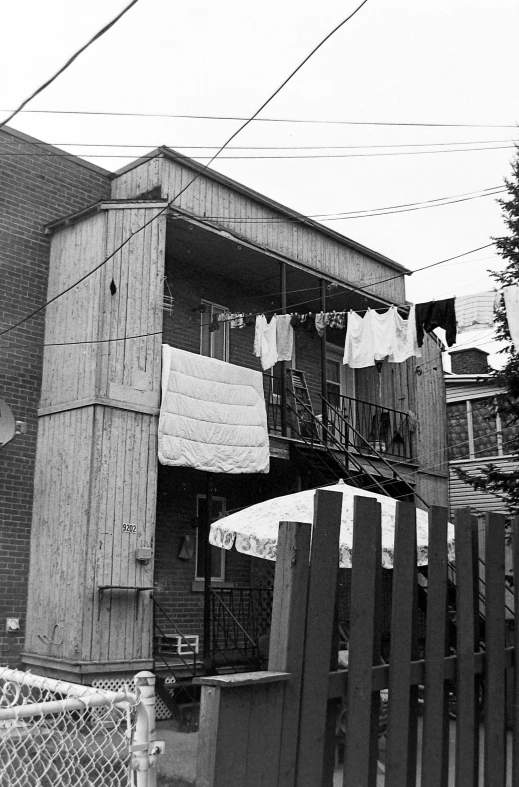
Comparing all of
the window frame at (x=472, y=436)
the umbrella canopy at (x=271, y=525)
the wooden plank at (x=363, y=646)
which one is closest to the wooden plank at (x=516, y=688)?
the wooden plank at (x=363, y=646)

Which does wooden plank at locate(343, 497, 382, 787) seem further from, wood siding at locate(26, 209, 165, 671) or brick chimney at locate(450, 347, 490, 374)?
brick chimney at locate(450, 347, 490, 374)

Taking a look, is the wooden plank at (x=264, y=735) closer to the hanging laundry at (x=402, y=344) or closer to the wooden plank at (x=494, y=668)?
the wooden plank at (x=494, y=668)

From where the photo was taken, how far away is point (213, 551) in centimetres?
1266

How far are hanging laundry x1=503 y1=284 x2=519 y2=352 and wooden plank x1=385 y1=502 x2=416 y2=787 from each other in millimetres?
7230

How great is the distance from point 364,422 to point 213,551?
4.08 metres

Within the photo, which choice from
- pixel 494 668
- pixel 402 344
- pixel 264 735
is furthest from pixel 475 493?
pixel 264 735

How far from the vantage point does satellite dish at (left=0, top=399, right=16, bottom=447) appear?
9813 mm

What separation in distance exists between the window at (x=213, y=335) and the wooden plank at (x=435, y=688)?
9487mm

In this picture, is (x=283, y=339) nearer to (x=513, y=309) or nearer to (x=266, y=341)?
(x=266, y=341)

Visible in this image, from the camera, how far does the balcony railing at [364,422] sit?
13695 mm

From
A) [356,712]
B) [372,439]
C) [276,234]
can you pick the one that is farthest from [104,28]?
[372,439]

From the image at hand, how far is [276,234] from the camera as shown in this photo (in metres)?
13.0

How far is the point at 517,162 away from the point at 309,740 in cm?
1268

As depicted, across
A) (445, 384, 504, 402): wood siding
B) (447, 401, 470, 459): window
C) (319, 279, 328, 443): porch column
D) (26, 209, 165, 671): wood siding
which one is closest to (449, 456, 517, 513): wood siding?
(447, 401, 470, 459): window
